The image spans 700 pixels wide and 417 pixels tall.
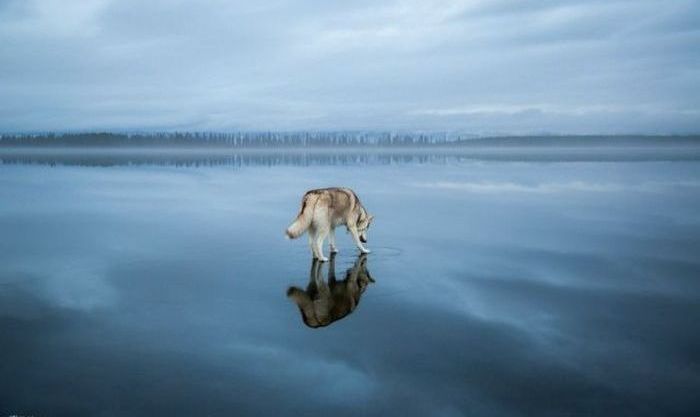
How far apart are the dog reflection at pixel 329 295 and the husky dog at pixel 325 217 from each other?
37.2 inches

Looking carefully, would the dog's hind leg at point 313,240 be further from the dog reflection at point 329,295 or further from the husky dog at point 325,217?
the dog reflection at point 329,295

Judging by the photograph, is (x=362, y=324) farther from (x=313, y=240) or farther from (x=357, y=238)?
(x=357, y=238)

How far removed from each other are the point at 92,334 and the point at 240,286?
3.64 meters

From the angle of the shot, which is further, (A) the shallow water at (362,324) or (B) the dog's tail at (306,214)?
(B) the dog's tail at (306,214)

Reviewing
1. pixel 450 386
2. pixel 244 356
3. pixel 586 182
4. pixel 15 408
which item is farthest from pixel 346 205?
pixel 586 182

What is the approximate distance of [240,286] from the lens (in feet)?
43.2

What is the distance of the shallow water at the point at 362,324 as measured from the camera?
7.57 meters

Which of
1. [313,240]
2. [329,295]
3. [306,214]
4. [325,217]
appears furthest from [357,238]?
[329,295]

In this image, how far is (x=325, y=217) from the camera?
14.7 meters

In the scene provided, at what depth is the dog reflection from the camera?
429 inches

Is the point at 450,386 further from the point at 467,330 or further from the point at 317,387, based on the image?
the point at 467,330

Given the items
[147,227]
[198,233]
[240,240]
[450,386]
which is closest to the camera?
[450,386]

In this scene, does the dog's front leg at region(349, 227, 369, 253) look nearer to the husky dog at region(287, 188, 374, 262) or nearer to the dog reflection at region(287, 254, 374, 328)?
the husky dog at region(287, 188, 374, 262)

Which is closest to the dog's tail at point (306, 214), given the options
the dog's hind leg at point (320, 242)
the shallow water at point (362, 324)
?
the dog's hind leg at point (320, 242)
